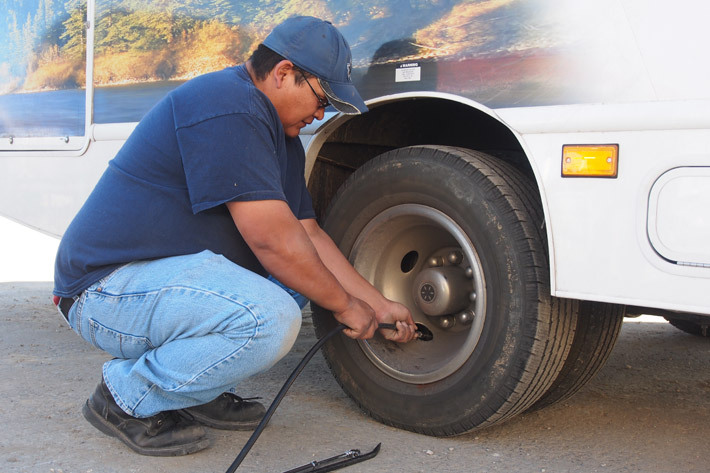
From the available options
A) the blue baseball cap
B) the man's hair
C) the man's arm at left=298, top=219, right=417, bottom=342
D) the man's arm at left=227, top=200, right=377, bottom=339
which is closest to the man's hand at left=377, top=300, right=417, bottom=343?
the man's arm at left=298, top=219, right=417, bottom=342

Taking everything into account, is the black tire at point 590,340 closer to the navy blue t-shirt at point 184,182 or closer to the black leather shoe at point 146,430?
the navy blue t-shirt at point 184,182

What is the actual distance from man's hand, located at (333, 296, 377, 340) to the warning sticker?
71cm

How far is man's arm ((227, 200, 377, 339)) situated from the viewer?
205 cm

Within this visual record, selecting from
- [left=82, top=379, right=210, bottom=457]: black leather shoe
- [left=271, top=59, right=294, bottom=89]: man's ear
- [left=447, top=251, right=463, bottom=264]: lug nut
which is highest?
[left=271, top=59, right=294, bottom=89]: man's ear

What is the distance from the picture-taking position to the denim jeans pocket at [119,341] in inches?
86.5

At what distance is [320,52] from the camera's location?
221 centimetres

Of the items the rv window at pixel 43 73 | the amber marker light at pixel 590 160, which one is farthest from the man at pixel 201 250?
the rv window at pixel 43 73

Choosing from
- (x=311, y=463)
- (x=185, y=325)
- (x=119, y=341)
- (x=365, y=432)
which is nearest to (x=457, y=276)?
(x=365, y=432)

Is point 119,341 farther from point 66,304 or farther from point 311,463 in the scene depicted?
point 311,463

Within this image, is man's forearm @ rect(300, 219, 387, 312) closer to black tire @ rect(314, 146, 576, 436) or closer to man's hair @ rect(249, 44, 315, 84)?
black tire @ rect(314, 146, 576, 436)

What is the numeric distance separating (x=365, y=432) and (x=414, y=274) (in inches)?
23.5

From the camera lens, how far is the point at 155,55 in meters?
2.99

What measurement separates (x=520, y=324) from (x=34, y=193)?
2.32 metres

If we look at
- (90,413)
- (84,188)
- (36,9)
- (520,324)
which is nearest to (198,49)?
(84,188)
